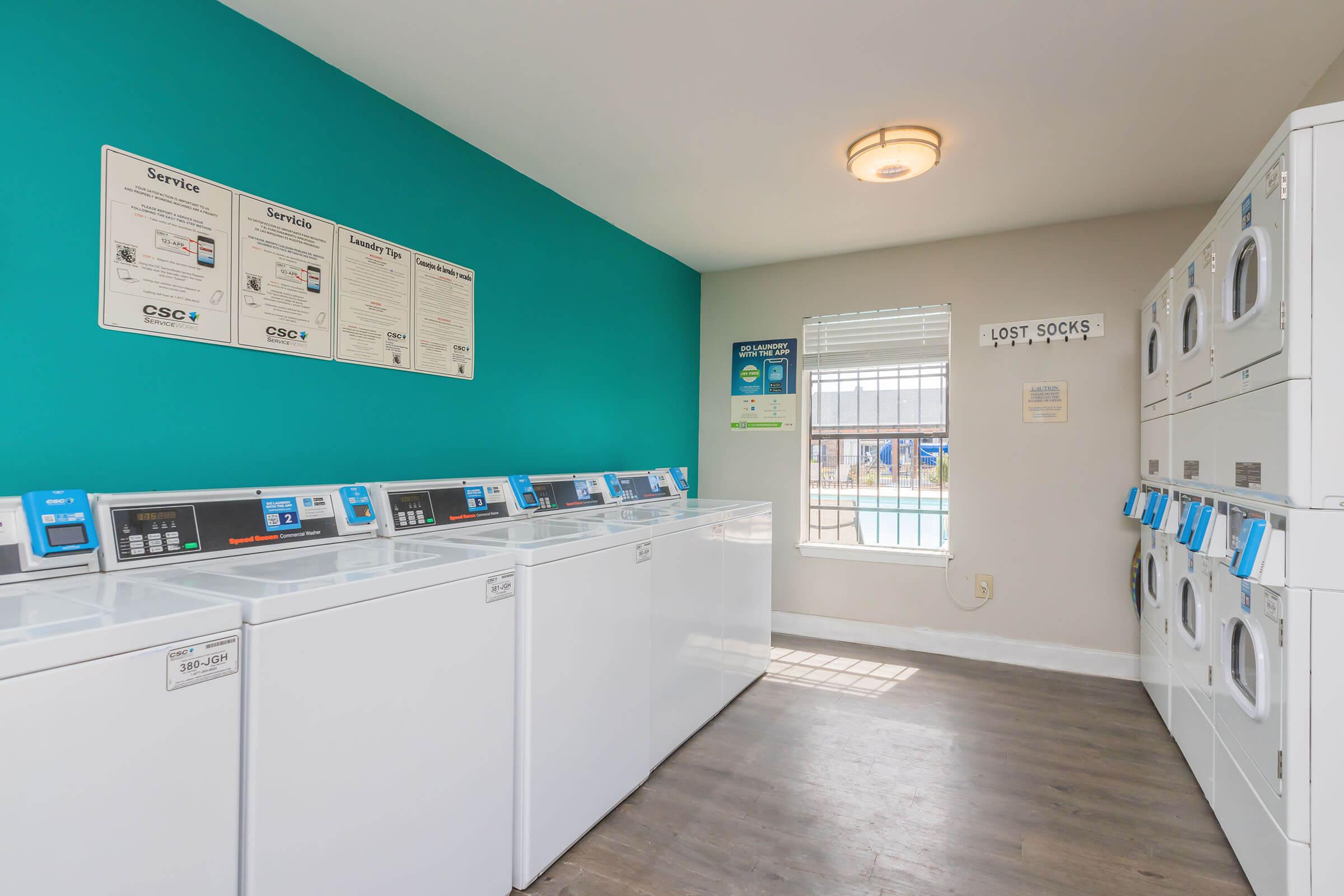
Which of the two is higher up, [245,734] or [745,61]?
[745,61]

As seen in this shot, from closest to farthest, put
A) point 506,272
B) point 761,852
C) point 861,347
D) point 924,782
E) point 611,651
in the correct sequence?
point 761,852
point 611,651
point 924,782
point 506,272
point 861,347

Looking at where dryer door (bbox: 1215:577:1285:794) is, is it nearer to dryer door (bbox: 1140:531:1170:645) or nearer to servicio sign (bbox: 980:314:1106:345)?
dryer door (bbox: 1140:531:1170:645)

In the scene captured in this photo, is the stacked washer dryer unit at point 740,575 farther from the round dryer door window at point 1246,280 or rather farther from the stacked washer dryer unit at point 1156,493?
the round dryer door window at point 1246,280

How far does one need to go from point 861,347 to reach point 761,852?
314 centimetres

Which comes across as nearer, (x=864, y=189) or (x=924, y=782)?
(x=924, y=782)

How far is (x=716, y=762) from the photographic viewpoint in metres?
2.62

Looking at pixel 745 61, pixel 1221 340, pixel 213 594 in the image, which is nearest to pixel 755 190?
pixel 745 61

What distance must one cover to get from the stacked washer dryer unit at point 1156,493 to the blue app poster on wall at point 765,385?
195 cm

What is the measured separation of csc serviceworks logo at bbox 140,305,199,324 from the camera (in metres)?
1.76

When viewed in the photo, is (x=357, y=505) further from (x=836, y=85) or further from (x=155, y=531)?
(x=836, y=85)

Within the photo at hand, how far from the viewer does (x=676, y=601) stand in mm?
2641

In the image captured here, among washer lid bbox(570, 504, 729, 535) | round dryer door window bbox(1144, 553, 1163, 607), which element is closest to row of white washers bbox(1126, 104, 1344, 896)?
round dryer door window bbox(1144, 553, 1163, 607)

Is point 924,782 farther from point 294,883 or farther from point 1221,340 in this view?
point 294,883

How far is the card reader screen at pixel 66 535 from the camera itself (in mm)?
1383
